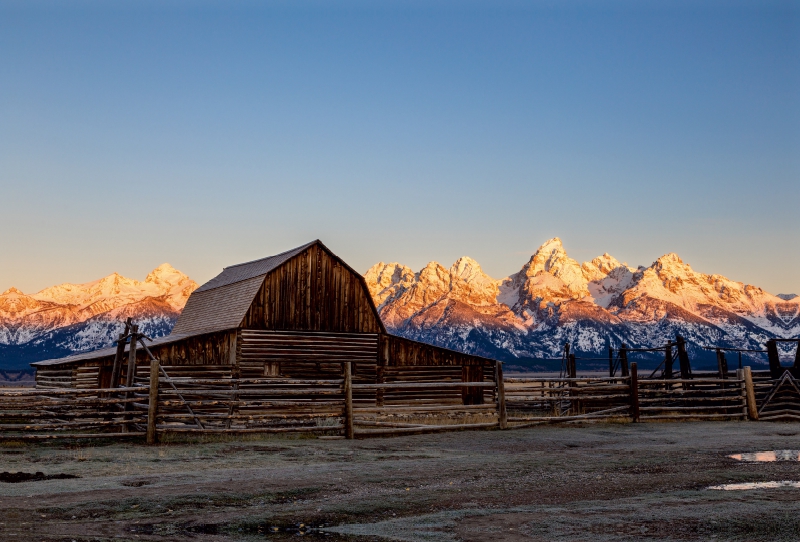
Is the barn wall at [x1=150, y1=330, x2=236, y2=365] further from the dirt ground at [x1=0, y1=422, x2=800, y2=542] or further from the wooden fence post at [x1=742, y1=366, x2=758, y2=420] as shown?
the wooden fence post at [x1=742, y1=366, x2=758, y2=420]

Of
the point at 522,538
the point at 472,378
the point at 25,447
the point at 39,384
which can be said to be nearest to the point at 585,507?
the point at 522,538

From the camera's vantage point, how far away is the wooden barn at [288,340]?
3078cm

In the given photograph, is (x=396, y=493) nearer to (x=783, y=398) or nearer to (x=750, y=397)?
(x=750, y=397)

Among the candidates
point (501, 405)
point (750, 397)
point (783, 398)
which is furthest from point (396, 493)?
point (783, 398)

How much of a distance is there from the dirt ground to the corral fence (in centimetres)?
100

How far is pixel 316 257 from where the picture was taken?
109 ft

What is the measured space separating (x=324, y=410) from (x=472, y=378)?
63.2ft

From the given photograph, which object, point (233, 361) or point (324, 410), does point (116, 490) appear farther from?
point (233, 361)

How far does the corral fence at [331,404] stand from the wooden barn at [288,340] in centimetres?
40

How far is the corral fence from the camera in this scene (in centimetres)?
1736

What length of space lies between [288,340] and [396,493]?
22.2 meters

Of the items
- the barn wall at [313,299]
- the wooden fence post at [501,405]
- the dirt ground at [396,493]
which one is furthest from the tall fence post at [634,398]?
the barn wall at [313,299]

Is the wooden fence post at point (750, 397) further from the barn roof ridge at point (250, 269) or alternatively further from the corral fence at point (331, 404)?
the barn roof ridge at point (250, 269)

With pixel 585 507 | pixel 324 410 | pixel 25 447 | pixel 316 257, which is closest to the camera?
pixel 585 507
